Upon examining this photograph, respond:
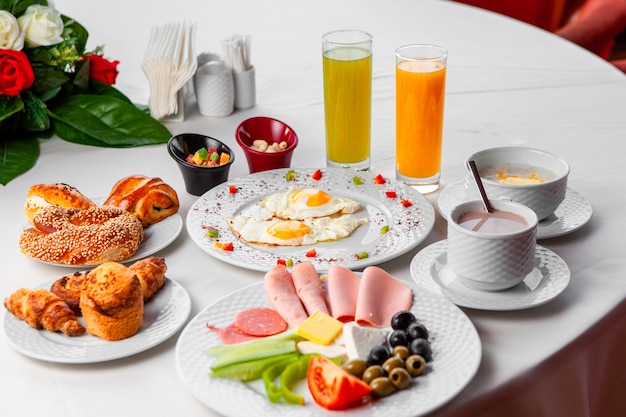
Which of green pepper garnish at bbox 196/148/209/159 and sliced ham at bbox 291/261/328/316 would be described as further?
green pepper garnish at bbox 196/148/209/159

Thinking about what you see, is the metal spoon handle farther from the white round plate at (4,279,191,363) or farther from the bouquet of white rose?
the bouquet of white rose

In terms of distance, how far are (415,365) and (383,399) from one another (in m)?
0.08

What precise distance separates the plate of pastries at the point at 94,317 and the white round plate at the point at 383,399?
7 centimetres

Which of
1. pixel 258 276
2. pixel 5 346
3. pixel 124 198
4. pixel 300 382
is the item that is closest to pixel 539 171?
pixel 258 276

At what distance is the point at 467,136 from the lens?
2135 mm

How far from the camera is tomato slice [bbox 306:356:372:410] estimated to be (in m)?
1.08

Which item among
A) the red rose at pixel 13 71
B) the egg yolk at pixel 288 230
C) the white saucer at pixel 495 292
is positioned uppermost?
the red rose at pixel 13 71

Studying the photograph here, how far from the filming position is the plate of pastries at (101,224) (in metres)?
1.51

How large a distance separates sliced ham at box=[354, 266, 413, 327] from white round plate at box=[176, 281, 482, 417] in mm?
23

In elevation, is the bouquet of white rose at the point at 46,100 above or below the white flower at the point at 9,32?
below

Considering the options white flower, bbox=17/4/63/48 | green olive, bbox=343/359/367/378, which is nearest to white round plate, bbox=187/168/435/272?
green olive, bbox=343/359/367/378

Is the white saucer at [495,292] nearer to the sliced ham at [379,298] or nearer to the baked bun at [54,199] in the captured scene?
the sliced ham at [379,298]

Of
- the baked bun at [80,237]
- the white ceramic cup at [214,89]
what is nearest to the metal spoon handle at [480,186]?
the baked bun at [80,237]

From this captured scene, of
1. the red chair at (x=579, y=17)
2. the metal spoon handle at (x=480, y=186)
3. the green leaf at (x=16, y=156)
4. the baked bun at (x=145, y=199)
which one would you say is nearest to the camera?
the metal spoon handle at (x=480, y=186)
